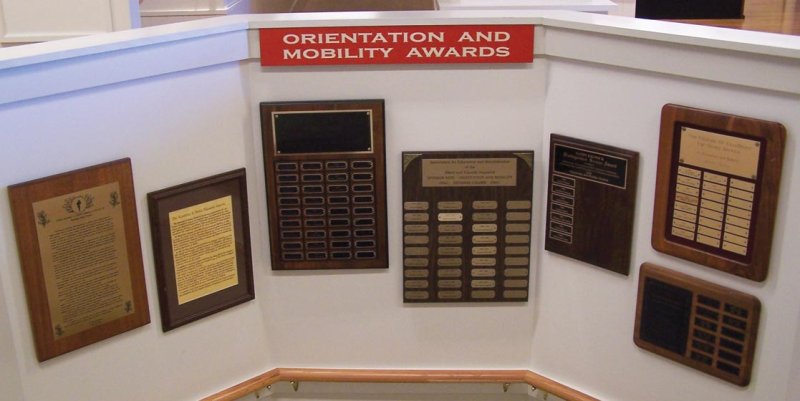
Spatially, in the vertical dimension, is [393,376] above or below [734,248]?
below

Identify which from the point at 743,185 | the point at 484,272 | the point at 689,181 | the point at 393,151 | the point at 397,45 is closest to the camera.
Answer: the point at 743,185

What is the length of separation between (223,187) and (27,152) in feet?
1.75

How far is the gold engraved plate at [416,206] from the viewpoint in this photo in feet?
8.08

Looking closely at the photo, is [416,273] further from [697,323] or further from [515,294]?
[697,323]

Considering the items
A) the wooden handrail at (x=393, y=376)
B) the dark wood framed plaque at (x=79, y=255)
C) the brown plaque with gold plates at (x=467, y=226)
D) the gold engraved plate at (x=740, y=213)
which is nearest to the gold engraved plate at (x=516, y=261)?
the brown plaque with gold plates at (x=467, y=226)

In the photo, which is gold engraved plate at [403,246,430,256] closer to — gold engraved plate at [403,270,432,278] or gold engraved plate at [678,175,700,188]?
gold engraved plate at [403,270,432,278]

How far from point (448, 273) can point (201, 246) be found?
706 mm

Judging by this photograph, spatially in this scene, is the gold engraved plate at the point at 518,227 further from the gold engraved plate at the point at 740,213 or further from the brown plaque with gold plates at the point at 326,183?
the gold engraved plate at the point at 740,213

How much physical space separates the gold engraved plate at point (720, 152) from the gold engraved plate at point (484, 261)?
0.66 metres

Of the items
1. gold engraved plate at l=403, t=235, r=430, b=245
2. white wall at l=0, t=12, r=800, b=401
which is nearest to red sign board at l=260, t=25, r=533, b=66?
white wall at l=0, t=12, r=800, b=401

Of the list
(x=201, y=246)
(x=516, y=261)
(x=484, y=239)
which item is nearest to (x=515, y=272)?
(x=516, y=261)

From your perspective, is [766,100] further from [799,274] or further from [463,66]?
[463,66]

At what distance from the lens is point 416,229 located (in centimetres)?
249

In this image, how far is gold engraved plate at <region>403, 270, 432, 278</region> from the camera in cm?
252
